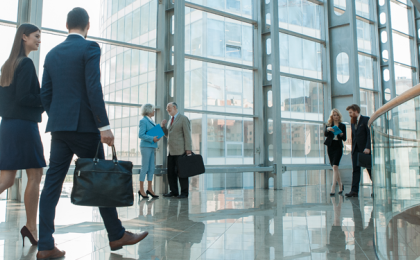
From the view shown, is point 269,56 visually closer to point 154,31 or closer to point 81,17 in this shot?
point 154,31

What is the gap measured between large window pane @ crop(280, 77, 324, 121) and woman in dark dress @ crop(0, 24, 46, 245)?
6.20 meters

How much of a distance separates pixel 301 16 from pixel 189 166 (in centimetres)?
538

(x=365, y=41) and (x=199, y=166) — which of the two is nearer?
(x=199, y=166)

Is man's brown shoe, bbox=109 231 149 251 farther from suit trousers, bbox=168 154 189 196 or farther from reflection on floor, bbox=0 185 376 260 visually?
suit trousers, bbox=168 154 189 196

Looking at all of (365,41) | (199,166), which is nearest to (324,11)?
(365,41)

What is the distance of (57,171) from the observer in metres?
2.13

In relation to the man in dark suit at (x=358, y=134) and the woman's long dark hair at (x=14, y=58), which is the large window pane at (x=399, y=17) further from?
the woman's long dark hair at (x=14, y=58)

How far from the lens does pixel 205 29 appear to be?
7.10 meters

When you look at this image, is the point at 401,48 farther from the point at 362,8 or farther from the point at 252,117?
the point at 252,117

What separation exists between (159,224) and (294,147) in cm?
539

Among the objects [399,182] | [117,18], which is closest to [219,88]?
[117,18]

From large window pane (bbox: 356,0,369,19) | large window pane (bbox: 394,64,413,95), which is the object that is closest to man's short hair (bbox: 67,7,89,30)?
large window pane (bbox: 356,0,369,19)

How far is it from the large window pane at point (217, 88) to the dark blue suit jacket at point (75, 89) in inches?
179

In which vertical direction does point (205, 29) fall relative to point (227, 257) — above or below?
above
